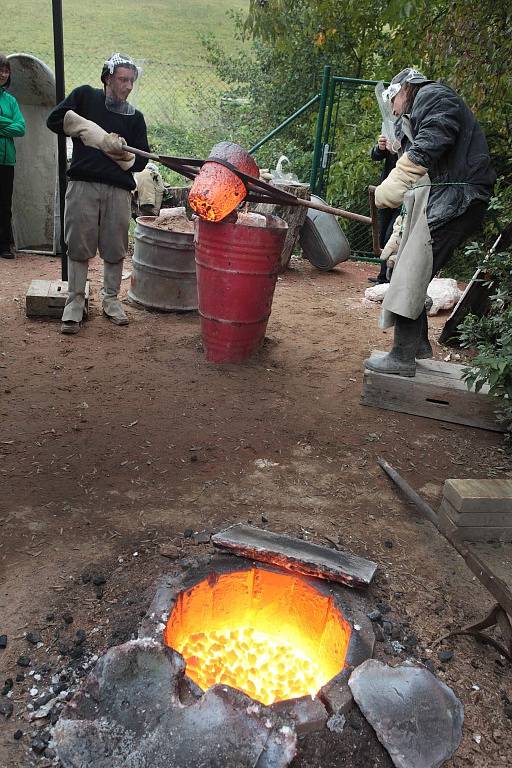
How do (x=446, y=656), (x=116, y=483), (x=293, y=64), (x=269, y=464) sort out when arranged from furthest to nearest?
1. (x=293, y=64)
2. (x=269, y=464)
3. (x=116, y=483)
4. (x=446, y=656)

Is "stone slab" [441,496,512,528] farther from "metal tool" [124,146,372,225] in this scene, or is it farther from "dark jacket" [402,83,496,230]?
"metal tool" [124,146,372,225]

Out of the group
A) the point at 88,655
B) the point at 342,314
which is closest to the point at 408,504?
the point at 88,655

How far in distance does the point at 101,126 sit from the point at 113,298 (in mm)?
1440

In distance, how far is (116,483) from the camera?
10.5 feet

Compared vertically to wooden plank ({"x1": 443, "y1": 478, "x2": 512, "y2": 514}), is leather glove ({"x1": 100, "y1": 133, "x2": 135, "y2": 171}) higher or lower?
higher

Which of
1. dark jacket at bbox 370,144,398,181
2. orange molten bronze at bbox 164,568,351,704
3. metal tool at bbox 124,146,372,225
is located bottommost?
orange molten bronze at bbox 164,568,351,704

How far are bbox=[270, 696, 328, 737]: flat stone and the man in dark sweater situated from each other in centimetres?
388

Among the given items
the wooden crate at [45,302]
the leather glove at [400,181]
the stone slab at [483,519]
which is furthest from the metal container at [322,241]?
the stone slab at [483,519]

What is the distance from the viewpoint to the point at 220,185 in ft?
13.0

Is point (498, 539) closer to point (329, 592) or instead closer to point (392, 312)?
point (329, 592)

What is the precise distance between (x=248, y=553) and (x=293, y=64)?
10743 mm

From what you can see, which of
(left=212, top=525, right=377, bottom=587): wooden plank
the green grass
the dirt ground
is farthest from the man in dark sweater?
the green grass

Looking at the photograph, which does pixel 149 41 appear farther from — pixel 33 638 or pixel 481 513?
pixel 33 638

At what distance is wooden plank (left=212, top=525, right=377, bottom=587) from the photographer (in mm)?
2404
